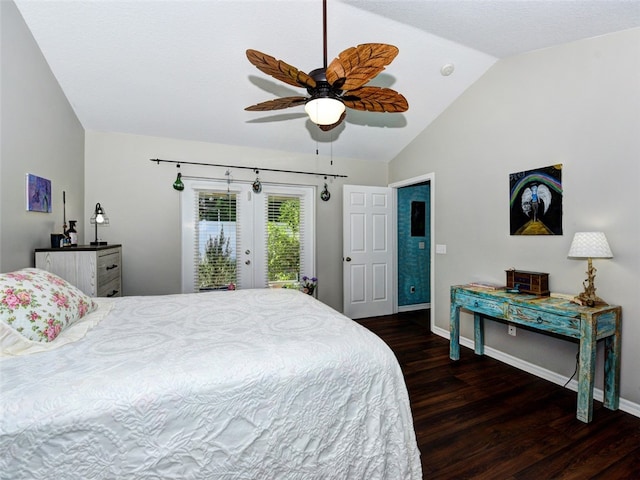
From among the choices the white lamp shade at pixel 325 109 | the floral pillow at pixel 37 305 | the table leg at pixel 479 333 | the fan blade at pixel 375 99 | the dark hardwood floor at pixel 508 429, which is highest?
the fan blade at pixel 375 99

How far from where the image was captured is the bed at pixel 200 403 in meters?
0.95

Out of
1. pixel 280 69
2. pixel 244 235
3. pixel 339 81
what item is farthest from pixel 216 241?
pixel 339 81

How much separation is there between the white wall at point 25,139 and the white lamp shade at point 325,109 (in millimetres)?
2042

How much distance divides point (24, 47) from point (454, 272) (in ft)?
14.5

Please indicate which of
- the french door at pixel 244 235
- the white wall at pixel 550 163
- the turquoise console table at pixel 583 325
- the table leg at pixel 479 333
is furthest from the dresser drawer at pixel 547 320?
the french door at pixel 244 235

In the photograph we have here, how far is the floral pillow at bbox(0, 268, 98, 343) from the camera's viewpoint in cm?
128

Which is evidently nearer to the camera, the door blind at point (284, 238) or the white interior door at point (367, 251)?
the door blind at point (284, 238)

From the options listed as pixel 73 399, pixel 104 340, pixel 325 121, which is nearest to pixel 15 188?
pixel 104 340

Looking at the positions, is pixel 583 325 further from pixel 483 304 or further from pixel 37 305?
pixel 37 305

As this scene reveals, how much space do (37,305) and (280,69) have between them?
167 centimetres

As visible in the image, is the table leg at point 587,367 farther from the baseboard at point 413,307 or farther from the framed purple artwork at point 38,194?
the framed purple artwork at point 38,194

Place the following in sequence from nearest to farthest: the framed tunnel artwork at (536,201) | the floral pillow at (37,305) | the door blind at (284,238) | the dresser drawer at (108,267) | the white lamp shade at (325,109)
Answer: the floral pillow at (37,305) → the white lamp shade at (325,109) → the dresser drawer at (108,267) → the framed tunnel artwork at (536,201) → the door blind at (284,238)

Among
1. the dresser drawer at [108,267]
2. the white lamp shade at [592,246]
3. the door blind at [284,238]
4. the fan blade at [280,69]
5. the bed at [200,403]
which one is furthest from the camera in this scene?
the door blind at [284,238]

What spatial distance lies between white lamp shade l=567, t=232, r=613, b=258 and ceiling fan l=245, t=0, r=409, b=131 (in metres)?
1.61
